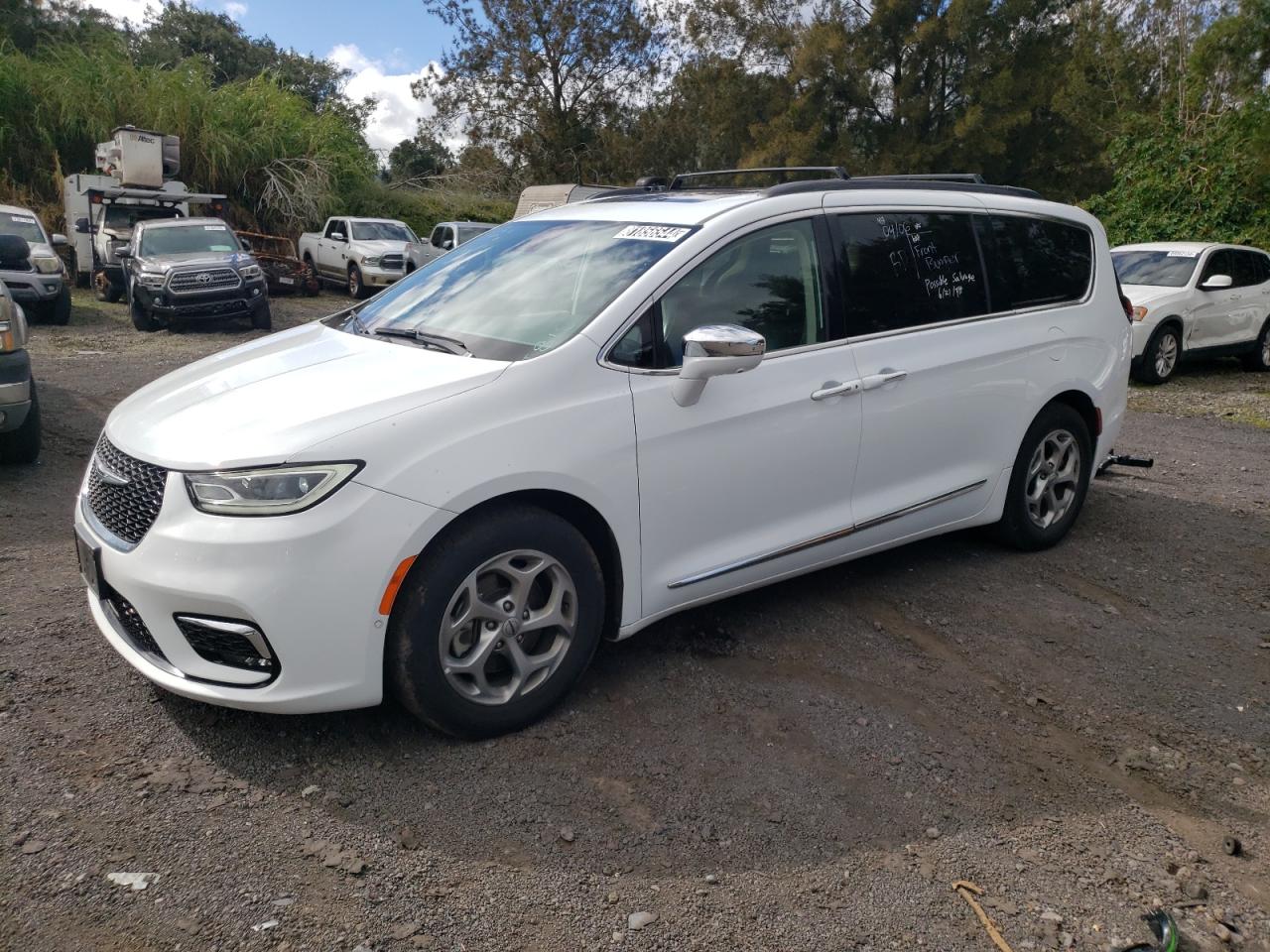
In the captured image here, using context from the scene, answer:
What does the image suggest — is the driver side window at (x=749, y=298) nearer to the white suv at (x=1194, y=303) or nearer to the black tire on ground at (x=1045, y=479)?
the black tire on ground at (x=1045, y=479)

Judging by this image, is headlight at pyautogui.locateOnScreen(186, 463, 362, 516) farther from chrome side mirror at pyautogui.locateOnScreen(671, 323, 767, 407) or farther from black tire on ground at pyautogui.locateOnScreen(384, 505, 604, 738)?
chrome side mirror at pyautogui.locateOnScreen(671, 323, 767, 407)

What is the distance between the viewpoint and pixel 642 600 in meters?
3.62

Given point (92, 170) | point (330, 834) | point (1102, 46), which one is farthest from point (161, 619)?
point (1102, 46)

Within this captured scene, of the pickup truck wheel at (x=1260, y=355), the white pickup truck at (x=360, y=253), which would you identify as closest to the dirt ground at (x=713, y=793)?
the pickup truck wheel at (x=1260, y=355)

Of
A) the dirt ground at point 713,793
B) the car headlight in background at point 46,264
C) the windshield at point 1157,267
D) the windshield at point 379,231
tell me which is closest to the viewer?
the dirt ground at point 713,793

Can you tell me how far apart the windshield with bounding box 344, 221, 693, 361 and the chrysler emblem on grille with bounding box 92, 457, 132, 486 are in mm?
1129

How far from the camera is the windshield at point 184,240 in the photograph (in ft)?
51.6

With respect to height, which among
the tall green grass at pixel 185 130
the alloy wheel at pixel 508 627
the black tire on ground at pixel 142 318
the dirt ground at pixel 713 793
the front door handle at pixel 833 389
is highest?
the tall green grass at pixel 185 130

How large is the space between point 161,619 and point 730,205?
2532 millimetres

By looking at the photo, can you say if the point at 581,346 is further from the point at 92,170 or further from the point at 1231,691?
the point at 92,170

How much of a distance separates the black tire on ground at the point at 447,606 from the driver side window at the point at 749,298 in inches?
27.5

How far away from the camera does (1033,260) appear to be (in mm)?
5102

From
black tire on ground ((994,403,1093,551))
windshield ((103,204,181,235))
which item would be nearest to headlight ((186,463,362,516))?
black tire on ground ((994,403,1093,551))

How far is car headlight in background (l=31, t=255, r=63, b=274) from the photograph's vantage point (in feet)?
48.5
